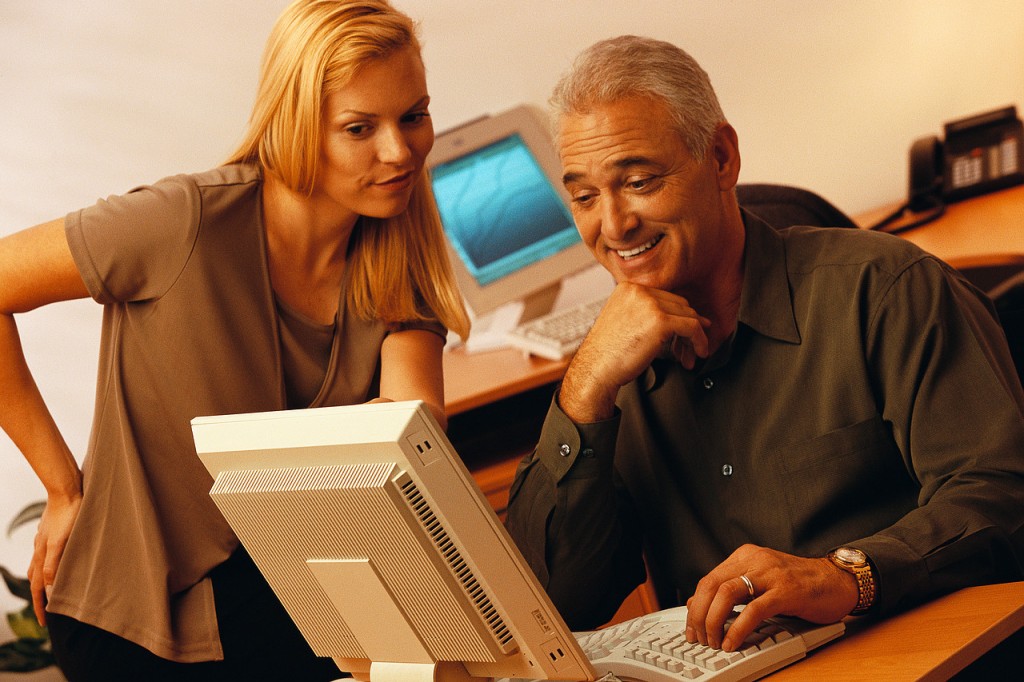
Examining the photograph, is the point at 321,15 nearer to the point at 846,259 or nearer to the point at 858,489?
the point at 846,259

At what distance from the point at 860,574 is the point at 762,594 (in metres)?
0.12

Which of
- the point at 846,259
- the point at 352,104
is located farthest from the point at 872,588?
the point at 352,104

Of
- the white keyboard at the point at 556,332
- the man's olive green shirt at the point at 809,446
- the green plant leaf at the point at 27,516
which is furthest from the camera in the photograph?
the green plant leaf at the point at 27,516

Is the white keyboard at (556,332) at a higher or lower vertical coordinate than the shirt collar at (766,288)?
lower

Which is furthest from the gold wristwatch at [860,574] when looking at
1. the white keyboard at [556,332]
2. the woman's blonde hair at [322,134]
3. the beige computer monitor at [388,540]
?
the white keyboard at [556,332]

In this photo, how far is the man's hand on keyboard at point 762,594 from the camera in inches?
44.6

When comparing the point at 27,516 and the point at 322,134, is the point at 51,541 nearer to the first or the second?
the point at 322,134

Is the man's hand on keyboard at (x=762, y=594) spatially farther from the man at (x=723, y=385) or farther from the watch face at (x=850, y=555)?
the man at (x=723, y=385)

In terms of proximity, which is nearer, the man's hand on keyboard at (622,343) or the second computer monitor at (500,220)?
the man's hand on keyboard at (622,343)

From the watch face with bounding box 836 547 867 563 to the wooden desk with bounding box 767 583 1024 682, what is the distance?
7 cm

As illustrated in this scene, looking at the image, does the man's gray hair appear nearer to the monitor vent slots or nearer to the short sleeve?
the short sleeve

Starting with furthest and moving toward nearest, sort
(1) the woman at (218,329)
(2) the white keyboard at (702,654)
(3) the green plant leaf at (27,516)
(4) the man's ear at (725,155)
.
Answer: (3) the green plant leaf at (27,516) < (1) the woman at (218,329) < (4) the man's ear at (725,155) < (2) the white keyboard at (702,654)

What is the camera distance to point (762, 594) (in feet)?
3.76

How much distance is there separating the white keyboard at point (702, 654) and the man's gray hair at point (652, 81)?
26.9 inches
